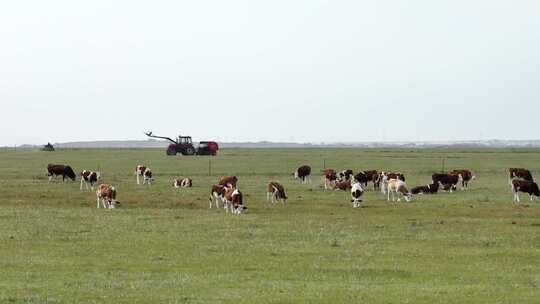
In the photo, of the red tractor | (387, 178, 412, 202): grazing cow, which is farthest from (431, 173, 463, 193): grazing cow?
the red tractor

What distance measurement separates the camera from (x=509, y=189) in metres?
45.5

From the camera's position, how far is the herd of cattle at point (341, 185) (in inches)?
1350

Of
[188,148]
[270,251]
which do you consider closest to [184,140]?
[188,148]

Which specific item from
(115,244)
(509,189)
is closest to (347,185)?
(509,189)

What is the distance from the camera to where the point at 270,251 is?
21.2m

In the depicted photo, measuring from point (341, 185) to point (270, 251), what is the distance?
2414 centimetres

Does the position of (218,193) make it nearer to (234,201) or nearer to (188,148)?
(234,201)

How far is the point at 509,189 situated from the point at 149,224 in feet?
83.9

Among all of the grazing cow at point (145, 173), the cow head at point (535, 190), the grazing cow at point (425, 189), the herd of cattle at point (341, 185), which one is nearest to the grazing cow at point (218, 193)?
the herd of cattle at point (341, 185)

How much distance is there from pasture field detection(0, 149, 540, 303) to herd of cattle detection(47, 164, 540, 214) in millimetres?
784

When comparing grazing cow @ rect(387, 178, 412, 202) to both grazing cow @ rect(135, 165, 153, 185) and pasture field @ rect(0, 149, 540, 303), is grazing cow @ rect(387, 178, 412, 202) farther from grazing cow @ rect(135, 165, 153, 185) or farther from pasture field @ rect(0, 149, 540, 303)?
grazing cow @ rect(135, 165, 153, 185)

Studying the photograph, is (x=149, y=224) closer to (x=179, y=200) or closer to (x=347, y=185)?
(x=179, y=200)

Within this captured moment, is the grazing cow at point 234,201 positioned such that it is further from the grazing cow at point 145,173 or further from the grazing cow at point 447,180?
the grazing cow at point 145,173

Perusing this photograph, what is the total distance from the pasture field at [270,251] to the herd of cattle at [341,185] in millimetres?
784
